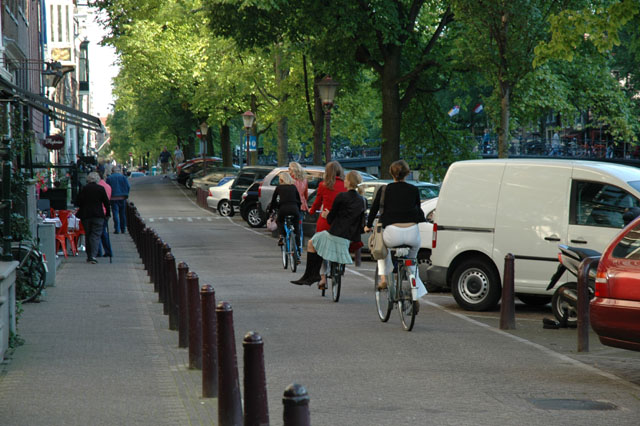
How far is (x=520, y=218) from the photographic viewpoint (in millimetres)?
12578

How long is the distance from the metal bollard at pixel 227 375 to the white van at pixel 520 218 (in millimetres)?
6778

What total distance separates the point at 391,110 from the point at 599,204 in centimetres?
1780

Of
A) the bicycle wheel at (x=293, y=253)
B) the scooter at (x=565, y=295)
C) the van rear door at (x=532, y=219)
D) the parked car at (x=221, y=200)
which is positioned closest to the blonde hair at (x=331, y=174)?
the van rear door at (x=532, y=219)

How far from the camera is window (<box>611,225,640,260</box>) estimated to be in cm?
797

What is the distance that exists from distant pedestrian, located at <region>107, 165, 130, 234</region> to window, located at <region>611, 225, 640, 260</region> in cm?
2075

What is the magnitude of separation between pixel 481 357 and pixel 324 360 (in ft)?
4.68

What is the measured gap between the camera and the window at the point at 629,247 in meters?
7.97

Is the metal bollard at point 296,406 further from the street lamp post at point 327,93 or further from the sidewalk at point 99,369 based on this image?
the street lamp post at point 327,93

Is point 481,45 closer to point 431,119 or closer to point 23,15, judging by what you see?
point 431,119

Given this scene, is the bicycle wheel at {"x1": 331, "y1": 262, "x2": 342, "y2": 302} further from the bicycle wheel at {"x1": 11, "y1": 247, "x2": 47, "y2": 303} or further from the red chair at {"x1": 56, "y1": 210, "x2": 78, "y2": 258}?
the red chair at {"x1": 56, "y1": 210, "x2": 78, "y2": 258}

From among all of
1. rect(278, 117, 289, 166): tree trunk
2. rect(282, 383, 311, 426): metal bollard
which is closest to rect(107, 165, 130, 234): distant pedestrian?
rect(278, 117, 289, 166): tree trunk

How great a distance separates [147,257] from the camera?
17.6 metres

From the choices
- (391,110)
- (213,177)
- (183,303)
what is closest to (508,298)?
(183,303)

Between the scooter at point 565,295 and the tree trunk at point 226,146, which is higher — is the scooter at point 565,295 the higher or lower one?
the lower one
